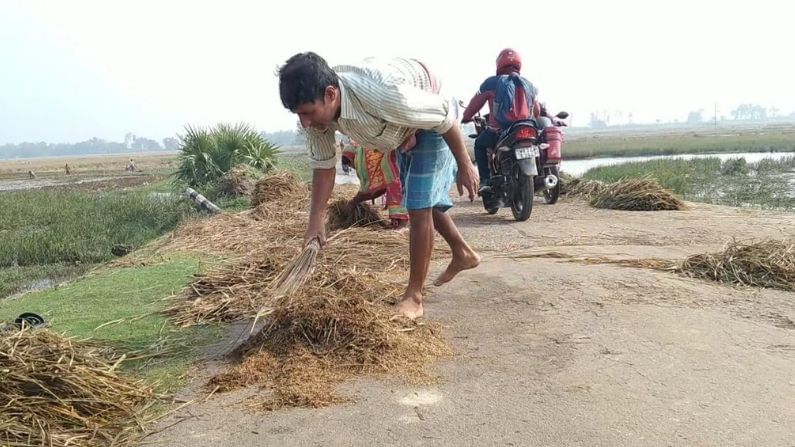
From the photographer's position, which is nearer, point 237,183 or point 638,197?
point 638,197

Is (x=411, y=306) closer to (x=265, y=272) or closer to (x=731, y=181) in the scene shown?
(x=265, y=272)

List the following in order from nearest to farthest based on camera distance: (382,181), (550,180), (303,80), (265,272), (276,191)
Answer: (303,80), (265,272), (382,181), (550,180), (276,191)

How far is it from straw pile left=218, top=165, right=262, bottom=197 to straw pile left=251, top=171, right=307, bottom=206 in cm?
192

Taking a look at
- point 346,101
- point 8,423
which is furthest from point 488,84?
point 8,423

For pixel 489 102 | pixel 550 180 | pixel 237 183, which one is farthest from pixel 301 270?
pixel 237 183

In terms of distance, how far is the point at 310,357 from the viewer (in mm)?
2650

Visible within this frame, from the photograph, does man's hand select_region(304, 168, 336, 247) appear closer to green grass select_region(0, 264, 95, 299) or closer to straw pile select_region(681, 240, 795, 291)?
straw pile select_region(681, 240, 795, 291)

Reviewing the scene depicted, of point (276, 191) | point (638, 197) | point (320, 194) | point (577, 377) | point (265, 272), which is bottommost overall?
point (577, 377)

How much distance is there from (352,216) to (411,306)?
9.65 ft

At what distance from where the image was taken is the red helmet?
6387 millimetres

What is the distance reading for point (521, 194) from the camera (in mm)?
6129

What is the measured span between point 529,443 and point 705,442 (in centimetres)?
53

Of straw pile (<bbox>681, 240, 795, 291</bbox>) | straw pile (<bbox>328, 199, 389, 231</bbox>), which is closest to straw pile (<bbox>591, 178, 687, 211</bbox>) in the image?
straw pile (<bbox>328, 199, 389, 231</bbox>)

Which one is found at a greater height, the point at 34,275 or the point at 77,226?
the point at 77,226
